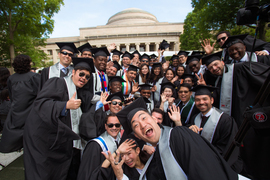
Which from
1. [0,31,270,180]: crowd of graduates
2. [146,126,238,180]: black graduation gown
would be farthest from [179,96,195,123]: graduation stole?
[146,126,238,180]: black graduation gown

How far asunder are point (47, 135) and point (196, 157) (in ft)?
7.61

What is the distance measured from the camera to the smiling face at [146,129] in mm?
1985

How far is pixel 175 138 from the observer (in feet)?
5.41

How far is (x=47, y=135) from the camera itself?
2.46m

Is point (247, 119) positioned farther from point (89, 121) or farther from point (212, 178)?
point (89, 121)

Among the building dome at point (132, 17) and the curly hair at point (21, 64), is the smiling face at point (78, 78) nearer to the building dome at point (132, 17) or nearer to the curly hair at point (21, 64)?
the curly hair at point (21, 64)

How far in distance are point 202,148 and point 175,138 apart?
0.29 m

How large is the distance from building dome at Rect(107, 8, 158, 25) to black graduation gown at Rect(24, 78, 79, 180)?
163 feet

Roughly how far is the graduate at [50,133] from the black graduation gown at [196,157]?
1.60 m

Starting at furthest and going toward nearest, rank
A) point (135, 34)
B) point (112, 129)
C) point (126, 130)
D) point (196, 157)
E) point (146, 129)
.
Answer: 1. point (135, 34)
2. point (112, 129)
3. point (126, 130)
4. point (146, 129)
5. point (196, 157)

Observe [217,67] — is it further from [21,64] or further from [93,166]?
[21,64]

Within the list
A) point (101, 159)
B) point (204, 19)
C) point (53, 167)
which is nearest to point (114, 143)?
point (101, 159)

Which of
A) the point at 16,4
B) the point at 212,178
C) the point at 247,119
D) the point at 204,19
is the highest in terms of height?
the point at 16,4

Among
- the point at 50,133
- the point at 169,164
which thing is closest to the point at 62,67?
the point at 50,133
